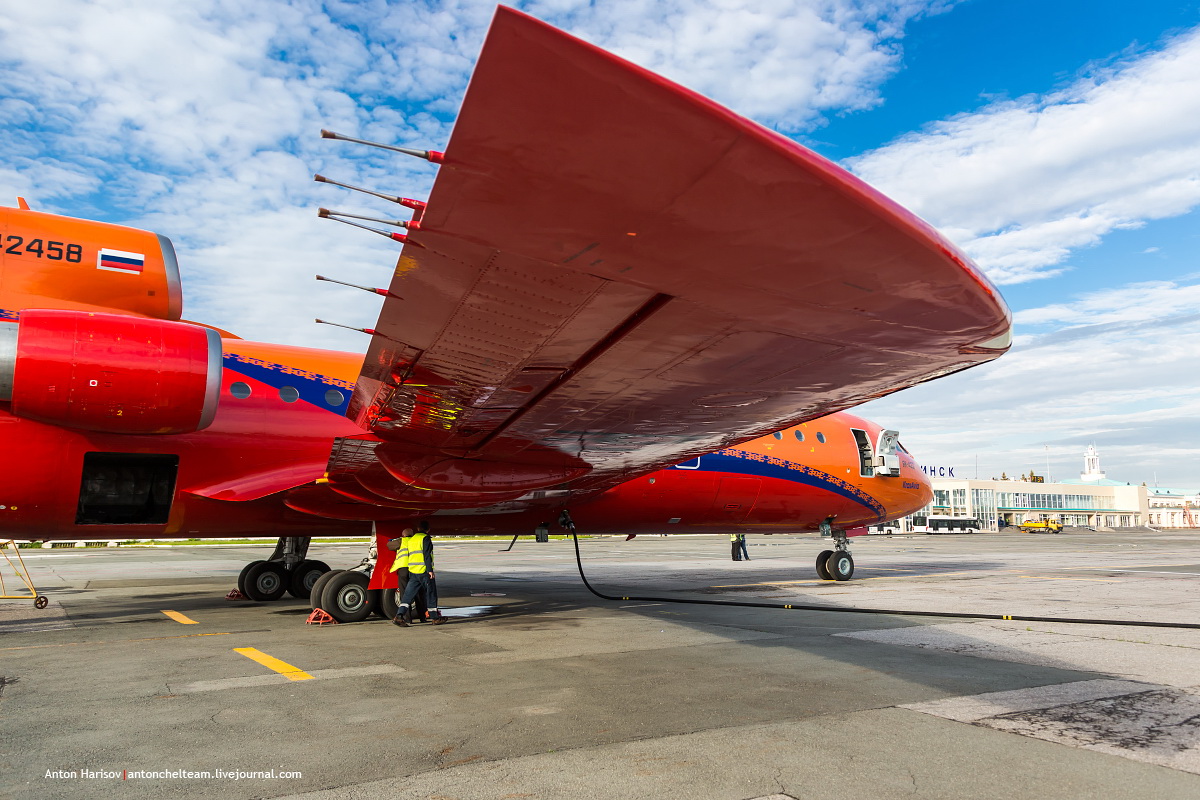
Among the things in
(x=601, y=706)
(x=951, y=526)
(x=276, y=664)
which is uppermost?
(x=951, y=526)

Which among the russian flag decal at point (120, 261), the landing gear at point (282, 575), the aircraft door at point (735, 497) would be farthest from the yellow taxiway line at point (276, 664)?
the aircraft door at point (735, 497)

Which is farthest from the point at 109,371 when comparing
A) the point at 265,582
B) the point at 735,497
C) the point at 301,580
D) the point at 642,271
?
the point at 735,497

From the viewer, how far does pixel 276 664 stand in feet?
24.3

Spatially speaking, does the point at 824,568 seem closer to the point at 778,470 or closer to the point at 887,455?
the point at 887,455

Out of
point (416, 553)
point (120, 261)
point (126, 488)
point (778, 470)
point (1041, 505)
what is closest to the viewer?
point (120, 261)

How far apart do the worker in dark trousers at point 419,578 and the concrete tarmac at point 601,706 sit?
386mm

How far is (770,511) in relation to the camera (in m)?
14.8

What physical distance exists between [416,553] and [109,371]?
4230 mm

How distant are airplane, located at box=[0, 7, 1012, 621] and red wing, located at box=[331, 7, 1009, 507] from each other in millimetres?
13

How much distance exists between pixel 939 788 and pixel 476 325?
3.44 meters

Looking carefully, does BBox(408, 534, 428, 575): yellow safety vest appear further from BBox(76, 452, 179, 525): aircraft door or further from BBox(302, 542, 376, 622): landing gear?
BBox(76, 452, 179, 525): aircraft door

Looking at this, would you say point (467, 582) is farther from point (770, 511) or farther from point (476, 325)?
point (476, 325)

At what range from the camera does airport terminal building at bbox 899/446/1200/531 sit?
97.1 metres

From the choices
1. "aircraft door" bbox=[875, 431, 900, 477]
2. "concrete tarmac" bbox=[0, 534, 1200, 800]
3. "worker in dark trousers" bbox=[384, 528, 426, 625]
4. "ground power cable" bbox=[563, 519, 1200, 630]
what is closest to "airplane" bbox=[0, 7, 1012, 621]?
"worker in dark trousers" bbox=[384, 528, 426, 625]
